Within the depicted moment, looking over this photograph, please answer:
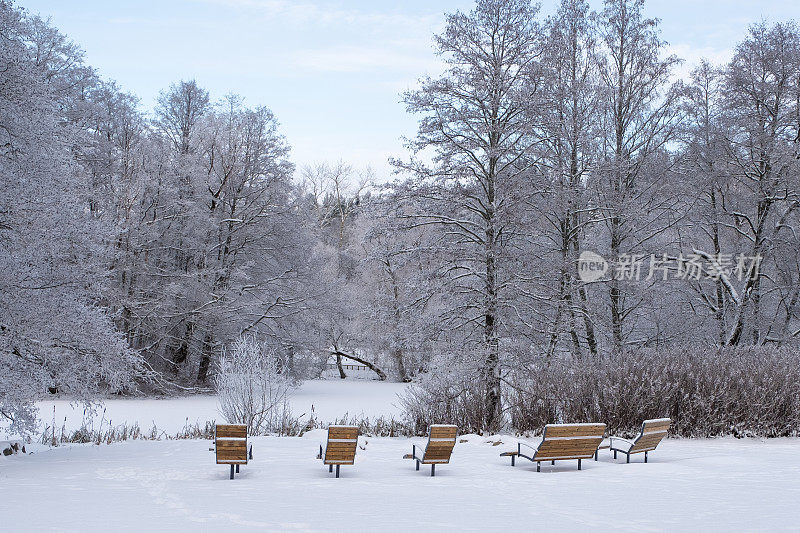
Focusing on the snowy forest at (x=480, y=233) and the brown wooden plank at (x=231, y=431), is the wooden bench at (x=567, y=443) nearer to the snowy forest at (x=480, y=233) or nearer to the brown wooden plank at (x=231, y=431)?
the snowy forest at (x=480, y=233)

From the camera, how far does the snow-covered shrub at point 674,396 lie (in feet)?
45.0

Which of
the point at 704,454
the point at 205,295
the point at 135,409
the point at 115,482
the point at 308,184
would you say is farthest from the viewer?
the point at 308,184

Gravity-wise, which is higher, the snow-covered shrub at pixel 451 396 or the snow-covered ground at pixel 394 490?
the snow-covered shrub at pixel 451 396

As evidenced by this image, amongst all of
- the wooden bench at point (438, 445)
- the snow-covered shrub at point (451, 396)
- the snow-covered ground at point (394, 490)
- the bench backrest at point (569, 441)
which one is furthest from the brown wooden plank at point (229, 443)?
the snow-covered shrub at point (451, 396)

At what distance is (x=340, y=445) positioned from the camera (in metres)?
9.81

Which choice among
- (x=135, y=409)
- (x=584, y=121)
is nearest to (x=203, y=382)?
(x=135, y=409)

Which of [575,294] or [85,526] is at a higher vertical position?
[575,294]

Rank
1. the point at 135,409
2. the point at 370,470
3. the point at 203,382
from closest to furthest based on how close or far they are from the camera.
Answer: the point at 370,470, the point at 135,409, the point at 203,382

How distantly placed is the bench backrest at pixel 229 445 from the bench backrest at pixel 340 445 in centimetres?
127

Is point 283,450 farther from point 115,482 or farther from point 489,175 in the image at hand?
point 489,175

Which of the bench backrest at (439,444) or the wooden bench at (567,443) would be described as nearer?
the bench backrest at (439,444)

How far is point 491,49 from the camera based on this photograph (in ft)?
51.8

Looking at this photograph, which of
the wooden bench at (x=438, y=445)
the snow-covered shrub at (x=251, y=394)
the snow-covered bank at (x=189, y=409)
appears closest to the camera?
the wooden bench at (x=438, y=445)

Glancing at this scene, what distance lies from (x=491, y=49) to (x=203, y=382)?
776 inches
